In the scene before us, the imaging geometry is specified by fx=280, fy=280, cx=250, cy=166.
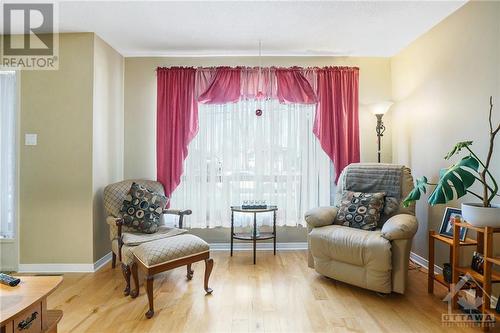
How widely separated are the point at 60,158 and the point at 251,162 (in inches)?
81.1

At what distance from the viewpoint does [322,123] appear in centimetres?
342

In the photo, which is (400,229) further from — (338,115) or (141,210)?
(141,210)

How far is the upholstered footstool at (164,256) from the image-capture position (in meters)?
2.09

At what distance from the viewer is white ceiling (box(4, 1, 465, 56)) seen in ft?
7.95

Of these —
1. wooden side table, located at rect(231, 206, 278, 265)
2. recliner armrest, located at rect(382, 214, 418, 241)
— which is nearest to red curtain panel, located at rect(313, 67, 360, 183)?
wooden side table, located at rect(231, 206, 278, 265)

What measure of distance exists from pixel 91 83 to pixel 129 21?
2.46ft

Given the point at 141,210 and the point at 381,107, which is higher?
the point at 381,107

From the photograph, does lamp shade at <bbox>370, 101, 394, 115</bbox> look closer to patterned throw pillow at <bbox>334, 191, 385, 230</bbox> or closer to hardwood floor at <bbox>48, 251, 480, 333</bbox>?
patterned throw pillow at <bbox>334, 191, 385, 230</bbox>

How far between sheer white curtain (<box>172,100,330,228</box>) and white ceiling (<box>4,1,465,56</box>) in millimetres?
717

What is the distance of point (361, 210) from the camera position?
2727 mm

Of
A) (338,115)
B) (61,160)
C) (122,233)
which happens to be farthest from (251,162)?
(61,160)

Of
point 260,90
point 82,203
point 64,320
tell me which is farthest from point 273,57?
point 64,320

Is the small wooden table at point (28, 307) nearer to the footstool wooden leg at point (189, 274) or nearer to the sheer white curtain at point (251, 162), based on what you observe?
the footstool wooden leg at point (189, 274)

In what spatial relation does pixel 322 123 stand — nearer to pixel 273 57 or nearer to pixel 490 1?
pixel 273 57
